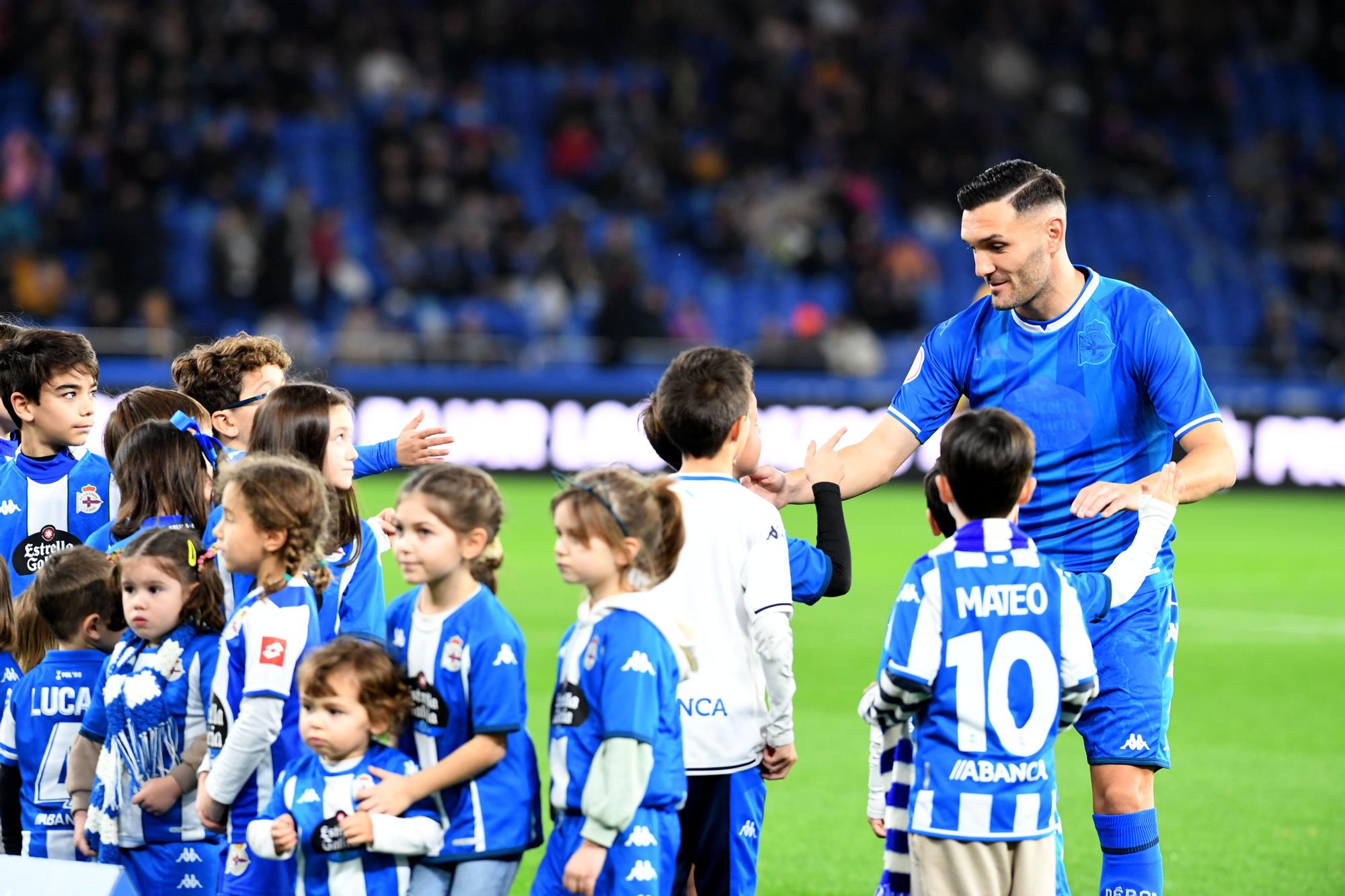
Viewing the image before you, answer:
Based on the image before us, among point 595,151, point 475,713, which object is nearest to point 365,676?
point 475,713

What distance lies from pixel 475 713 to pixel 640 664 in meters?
0.41

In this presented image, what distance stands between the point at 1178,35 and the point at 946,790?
27.1 metres

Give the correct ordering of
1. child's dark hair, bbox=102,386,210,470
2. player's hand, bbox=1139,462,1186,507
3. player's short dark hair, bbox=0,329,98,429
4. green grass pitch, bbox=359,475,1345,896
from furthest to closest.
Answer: green grass pitch, bbox=359,475,1345,896
player's short dark hair, bbox=0,329,98,429
child's dark hair, bbox=102,386,210,470
player's hand, bbox=1139,462,1186,507

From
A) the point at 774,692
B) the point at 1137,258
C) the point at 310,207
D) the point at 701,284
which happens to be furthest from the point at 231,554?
the point at 1137,258

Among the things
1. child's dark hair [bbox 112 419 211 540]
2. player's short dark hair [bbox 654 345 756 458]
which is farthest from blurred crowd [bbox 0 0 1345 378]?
player's short dark hair [bbox 654 345 756 458]

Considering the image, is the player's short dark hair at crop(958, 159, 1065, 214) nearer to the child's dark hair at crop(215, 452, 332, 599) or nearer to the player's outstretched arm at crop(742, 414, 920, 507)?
the player's outstretched arm at crop(742, 414, 920, 507)

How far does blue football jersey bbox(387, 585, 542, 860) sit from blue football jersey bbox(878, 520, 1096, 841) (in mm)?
896

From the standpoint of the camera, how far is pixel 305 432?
14.9 feet

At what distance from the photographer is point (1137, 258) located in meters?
25.8

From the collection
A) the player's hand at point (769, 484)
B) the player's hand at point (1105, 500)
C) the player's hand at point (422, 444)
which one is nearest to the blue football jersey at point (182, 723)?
the player's hand at point (422, 444)

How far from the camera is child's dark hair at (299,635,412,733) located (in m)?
3.79

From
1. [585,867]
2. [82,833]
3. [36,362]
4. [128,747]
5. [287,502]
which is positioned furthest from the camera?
[36,362]

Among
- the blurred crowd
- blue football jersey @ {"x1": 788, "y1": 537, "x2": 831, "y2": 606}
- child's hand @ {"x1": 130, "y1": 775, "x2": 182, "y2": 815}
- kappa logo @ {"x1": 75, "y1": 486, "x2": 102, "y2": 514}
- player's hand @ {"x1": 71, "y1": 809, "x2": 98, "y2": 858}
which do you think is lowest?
player's hand @ {"x1": 71, "y1": 809, "x2": 98, "y2": 858}

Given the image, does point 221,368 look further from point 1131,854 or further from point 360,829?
point 1131,854
